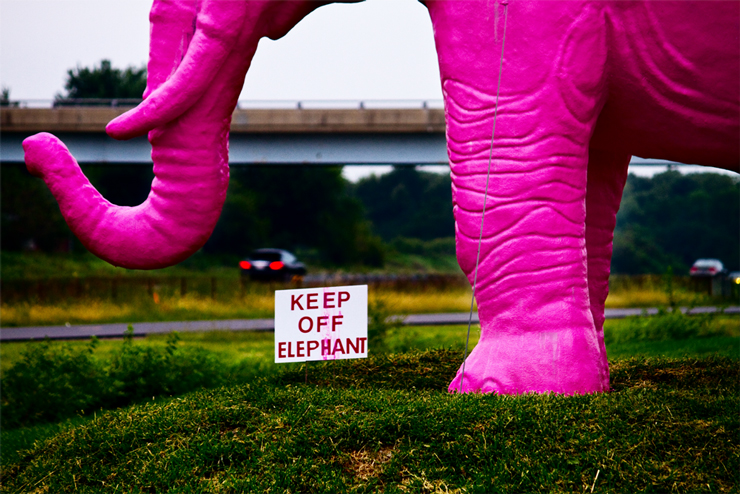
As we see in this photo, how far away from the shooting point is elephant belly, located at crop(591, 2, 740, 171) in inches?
127

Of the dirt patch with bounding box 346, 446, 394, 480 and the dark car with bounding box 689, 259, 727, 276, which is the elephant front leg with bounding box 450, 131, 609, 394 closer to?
the dirt patch with bounding box 346, 446, 394, 480

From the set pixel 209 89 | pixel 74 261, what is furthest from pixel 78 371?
pixel 74 261

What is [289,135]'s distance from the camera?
17.0 meters

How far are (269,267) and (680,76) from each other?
17614mm

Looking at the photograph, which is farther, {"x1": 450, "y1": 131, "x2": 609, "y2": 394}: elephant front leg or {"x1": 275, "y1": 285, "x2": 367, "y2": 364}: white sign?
{"x1": 275, "y1": 285, "x2": 367, "y2": 364}: white sign

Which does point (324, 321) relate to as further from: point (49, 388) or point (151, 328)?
point (151, 328)

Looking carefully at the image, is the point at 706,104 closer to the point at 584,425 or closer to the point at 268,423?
the point at 584,425

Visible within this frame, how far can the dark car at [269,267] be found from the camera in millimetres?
20234

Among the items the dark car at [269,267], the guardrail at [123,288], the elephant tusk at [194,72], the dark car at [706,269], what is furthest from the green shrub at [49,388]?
the dark car at [706,269]

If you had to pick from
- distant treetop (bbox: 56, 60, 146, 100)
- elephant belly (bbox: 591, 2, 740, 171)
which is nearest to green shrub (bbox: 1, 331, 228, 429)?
elephant belly (bbox: 591, 2, 740, 171)

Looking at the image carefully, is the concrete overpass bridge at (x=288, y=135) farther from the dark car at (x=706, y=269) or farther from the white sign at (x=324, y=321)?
the white sign at (x=324, y=321)

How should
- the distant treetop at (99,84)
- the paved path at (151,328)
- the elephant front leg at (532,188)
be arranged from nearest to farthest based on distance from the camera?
the elephant front leg at (532,188), the paved path at (151,328), the distant treetop at (99,84)

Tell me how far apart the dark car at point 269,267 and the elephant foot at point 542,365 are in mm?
17029

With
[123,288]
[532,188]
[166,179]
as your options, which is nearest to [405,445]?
[532,188]
